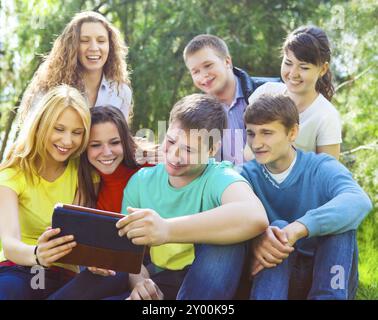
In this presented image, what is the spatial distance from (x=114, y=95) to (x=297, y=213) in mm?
1320

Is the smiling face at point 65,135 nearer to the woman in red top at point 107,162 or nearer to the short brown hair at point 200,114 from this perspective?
the woman in red top at point 107,162

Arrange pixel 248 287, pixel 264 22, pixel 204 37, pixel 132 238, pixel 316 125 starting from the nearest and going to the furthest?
pixel 132 238
pixel 248 287
pixel 316 125
pixel 204 37
pixel 264 22

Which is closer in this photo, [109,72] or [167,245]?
[167,245]

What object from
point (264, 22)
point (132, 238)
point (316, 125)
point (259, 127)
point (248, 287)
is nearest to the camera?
point (132, 238)

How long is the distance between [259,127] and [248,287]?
1.98 feet

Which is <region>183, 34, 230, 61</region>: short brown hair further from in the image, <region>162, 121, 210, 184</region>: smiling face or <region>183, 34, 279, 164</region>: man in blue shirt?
<region>162, 121, 210, 184</region>: smiling face

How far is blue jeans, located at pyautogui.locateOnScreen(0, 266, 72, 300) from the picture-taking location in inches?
87.9

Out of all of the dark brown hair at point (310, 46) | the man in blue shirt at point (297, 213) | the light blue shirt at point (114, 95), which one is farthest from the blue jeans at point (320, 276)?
the light blue shirt at point (114, 95)

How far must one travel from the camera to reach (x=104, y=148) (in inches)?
97.2

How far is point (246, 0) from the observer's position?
5.98 metres

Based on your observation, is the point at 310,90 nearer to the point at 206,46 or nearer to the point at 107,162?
the point at 206,46
